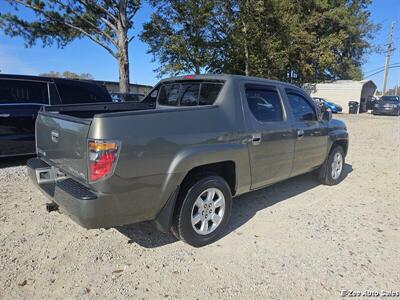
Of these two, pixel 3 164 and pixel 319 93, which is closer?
pixel 3 164

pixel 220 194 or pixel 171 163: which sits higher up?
pixel 171 163

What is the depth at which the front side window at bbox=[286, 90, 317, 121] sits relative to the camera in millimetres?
4707

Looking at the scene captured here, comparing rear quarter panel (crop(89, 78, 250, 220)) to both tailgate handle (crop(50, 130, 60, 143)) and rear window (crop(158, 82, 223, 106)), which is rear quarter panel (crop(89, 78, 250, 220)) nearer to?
rear window (crop(158, 82, 223, 106))

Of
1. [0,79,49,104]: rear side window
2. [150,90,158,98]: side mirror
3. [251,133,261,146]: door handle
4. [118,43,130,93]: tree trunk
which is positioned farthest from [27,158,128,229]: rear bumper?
[118,43,130,93]: tree trunk

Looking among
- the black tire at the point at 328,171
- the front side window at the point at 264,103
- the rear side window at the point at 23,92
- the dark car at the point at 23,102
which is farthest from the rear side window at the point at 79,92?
the black tire at the point at 328,171

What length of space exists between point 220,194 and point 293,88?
2234mm

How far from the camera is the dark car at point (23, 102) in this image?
616cm

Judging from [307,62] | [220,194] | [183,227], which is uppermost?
[307,62]

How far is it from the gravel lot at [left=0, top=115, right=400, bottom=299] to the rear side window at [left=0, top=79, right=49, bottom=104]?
2274 millimetres

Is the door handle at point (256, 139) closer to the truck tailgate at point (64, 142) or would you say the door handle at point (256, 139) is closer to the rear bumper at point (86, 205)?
the rear bumper at point (86, 205)

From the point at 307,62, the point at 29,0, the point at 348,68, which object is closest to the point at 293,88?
the point at 29,0

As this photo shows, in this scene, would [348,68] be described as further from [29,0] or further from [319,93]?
[29,0]

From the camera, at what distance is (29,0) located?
47.6 feet

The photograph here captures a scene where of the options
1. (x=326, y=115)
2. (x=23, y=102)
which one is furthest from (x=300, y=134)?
(x=23, y=102)
